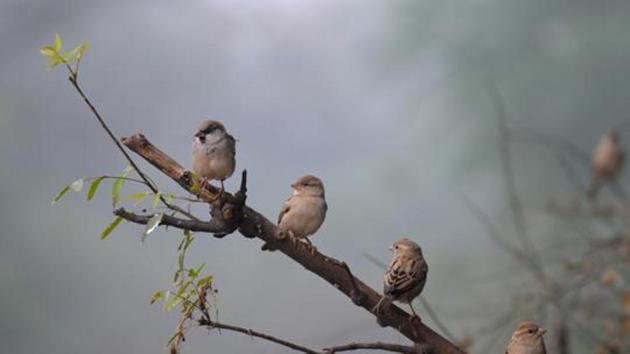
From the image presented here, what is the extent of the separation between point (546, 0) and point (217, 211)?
5.75 feet

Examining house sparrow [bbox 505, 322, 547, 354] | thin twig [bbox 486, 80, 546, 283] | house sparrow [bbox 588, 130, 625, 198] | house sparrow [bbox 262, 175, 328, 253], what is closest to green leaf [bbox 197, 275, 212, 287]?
house sparrow [bbox 262, 175, 328, 253]

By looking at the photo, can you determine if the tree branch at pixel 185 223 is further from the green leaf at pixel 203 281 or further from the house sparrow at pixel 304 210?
the house sparrow at pixel 304 210

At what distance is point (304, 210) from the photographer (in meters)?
1.67

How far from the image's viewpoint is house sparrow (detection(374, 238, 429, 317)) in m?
1.57

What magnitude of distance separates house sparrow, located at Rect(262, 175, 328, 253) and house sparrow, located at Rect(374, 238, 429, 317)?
0.16m

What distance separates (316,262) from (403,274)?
285 mm

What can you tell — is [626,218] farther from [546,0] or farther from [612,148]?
[546,0]

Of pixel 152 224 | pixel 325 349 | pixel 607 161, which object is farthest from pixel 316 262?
pixel 607 161

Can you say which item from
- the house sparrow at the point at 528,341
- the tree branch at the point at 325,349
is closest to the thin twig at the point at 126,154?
the tree branch at the point at 325,349

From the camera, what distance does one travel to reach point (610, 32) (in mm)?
2816

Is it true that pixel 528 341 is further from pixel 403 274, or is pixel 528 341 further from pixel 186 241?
pixel 186 241

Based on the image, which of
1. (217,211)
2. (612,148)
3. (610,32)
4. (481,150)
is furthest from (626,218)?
(217,211)

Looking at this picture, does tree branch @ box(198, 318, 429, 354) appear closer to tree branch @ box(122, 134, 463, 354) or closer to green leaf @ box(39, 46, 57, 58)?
tree branch @ box(122, 134, 463, 354)

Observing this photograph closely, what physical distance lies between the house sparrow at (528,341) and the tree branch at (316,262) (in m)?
0.20
